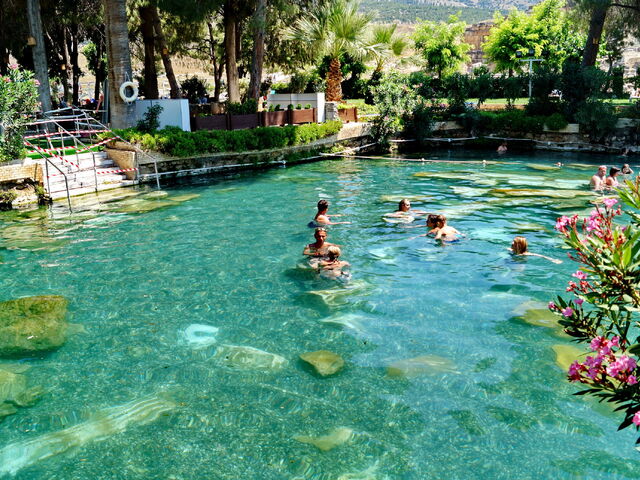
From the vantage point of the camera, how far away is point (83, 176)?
2073cm

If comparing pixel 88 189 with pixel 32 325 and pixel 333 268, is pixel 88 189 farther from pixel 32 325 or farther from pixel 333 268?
→ pixel 333 268

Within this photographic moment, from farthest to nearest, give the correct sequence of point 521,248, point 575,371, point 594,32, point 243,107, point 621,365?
point 594,32, point 243,107, point 521,248, point 575,371, point 621,365

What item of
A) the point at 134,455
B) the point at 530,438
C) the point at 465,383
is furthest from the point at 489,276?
the point at 134,455

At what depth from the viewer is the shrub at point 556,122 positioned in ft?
102

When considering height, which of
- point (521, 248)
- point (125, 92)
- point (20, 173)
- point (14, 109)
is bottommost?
point (521, 248)

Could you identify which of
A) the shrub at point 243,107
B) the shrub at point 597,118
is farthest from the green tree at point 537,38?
the shrub at point 243,107

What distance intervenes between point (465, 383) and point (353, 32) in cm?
2812

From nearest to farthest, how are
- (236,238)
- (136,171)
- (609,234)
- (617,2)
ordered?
(609,234) < (236,238) < (136,171) < (617,2)

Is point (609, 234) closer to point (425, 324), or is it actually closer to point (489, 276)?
point (425, 324)

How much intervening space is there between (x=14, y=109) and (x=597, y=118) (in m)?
26.3

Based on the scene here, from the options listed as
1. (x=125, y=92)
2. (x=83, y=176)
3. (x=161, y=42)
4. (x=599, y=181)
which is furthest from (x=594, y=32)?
(x=83, y=176)

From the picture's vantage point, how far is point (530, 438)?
6645 mm

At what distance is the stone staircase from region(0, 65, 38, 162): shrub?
112 cm

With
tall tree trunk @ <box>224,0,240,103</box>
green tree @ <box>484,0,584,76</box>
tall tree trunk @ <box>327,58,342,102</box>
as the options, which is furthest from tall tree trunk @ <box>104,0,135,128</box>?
green tree @ <box>484,0,584,76</box>
